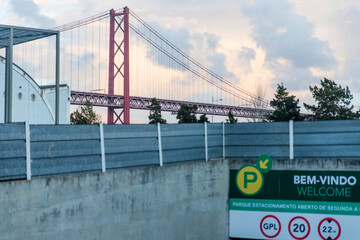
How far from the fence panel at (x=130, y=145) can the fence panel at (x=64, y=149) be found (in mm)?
418

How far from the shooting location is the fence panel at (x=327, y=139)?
1617cm

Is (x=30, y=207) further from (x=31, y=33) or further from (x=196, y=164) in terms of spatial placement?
(x=31, y=33)

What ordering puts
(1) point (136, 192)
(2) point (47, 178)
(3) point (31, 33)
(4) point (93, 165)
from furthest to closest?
(3) point (31, 33)
(1) point (136, 192)
(4) point (93, 165)
(2) point (47, 178)

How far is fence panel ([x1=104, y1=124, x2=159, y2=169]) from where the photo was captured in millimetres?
12969

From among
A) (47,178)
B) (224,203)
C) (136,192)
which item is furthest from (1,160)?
(224,203)

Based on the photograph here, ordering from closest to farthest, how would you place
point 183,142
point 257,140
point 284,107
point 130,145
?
point 130,145 → point 183,142 → point 257,140 → point 284,107

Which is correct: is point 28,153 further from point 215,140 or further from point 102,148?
point 215,140

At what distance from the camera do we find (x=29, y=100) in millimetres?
36562

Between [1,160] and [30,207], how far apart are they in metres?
1.14

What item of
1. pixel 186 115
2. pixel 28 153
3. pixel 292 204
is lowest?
pixel 292 204

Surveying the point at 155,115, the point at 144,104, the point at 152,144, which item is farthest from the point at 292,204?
the point at 144,104

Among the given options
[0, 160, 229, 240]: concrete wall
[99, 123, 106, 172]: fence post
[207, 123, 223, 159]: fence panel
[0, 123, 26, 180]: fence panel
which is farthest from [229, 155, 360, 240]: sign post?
[0, 123, 26, 180]: fence panel

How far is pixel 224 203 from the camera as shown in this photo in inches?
671

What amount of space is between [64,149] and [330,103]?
46888 mm
